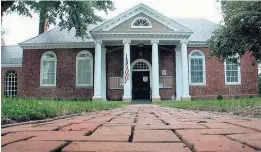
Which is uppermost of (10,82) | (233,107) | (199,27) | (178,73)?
(199,27)

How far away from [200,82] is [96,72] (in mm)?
7865

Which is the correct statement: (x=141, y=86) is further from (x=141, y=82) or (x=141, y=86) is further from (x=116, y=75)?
(x=116, y=75)

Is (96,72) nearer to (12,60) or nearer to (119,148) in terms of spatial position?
(12,60)

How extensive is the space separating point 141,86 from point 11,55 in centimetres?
1268

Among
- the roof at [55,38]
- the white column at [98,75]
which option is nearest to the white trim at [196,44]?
the white column at [98,75]

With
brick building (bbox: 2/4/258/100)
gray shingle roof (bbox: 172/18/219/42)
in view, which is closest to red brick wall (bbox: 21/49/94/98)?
brick building (bbox: 2/4/258/100)

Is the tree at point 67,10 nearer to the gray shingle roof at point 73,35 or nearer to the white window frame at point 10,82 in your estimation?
the gray shingle roof at point 73,35

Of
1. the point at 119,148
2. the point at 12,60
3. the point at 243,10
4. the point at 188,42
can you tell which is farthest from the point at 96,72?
the point at 119,148

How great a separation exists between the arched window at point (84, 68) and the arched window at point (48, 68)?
1862 mm

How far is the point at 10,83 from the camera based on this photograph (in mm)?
23703

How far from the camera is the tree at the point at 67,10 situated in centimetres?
1467

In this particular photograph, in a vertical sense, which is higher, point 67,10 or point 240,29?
point 67,10

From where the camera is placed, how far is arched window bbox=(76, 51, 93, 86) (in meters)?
21.6

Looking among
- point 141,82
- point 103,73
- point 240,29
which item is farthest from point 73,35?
point 240,29
